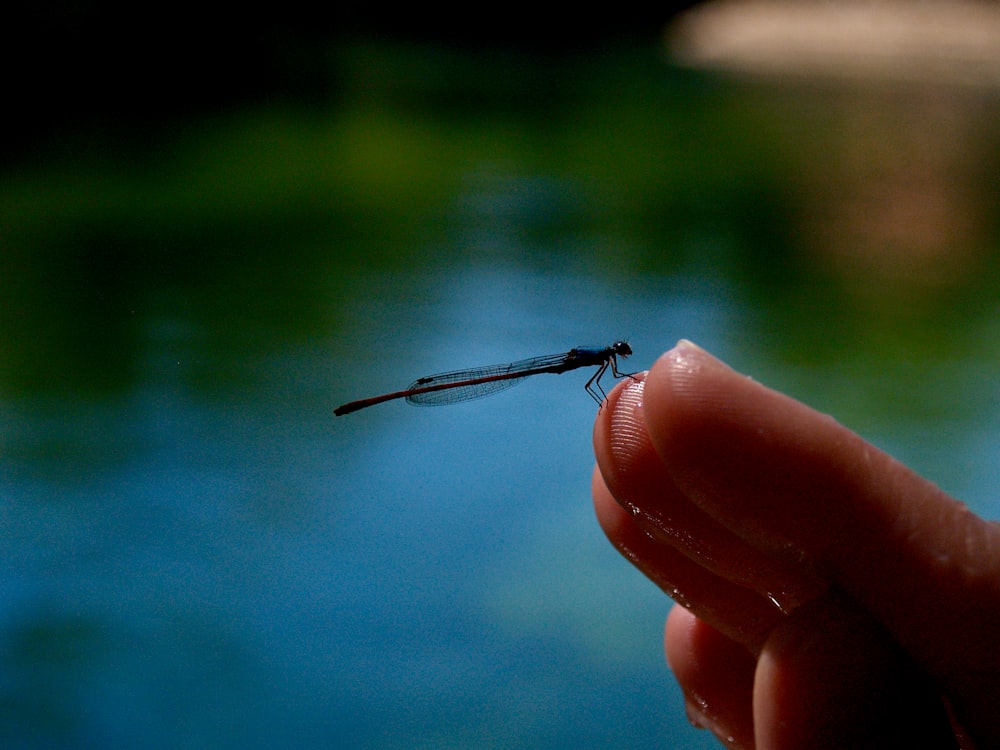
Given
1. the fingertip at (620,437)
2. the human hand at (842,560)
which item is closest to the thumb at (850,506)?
the human hand at (842,560)

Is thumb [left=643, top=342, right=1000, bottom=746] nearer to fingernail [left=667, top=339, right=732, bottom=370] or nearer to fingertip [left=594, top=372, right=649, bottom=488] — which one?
fingernail [left=667, top=339, right=732, bottom=370]

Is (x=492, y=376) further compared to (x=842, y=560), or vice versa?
(x=492, y=376)

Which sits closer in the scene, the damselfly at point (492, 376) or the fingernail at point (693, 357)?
the fingernail at point (693, 357)

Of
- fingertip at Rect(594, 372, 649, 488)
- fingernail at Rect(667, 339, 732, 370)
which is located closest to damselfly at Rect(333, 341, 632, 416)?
fingertip at Rect(594, 372, 649, 488)

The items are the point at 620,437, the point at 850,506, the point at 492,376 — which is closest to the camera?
the point at 850,506

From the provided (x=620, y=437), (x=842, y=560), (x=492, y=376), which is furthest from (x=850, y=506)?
(x=492, y=376)

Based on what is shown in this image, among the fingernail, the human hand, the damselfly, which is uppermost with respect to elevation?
the fingernail

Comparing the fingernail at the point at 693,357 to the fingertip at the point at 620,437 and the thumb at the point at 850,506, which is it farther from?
the fingertip at the point at 620,437

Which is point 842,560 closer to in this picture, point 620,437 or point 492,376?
point 620,437

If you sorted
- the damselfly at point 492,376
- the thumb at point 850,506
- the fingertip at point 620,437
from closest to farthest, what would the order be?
the thumb at point 850,506 < the fingertip at point 620,437 < the damselfly at point 492,376
